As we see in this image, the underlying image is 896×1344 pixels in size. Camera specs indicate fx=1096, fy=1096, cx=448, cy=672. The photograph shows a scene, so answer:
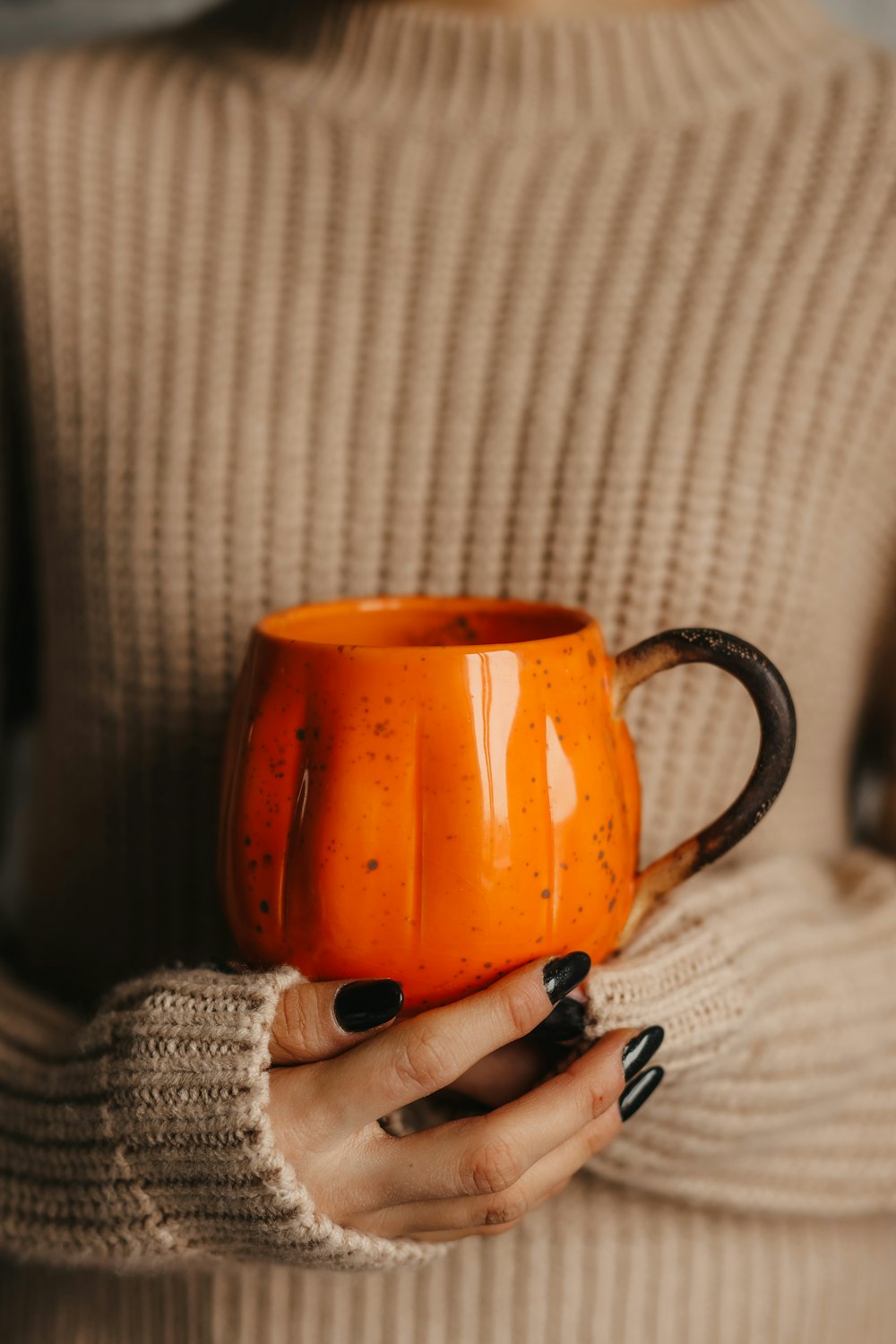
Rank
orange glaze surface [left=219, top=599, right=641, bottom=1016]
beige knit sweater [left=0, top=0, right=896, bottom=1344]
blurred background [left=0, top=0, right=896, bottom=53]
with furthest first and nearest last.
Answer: blurred background [left=0, top=0, right=896, bottom=53] → beige knit sweater [left=0, top=0, right=896, bottom=1344] → orange glaze surface [left=219, top=599, right=641, bottom=1016]

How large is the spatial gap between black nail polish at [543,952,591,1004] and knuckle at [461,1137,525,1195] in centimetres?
6

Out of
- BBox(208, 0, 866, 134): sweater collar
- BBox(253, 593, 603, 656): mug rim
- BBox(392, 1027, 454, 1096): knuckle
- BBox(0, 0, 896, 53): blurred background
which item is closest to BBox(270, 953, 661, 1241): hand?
BBox(392, 1027, 454, 1096): knuckle

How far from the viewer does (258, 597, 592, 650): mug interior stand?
1.64ft

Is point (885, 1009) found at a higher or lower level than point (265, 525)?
lower

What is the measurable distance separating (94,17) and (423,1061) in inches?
40.9

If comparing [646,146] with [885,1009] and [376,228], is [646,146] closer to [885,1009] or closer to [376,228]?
[376,228]

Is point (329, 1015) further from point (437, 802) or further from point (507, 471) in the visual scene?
point (507, 471)

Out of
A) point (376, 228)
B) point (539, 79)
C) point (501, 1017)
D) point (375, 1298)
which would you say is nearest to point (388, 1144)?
point (501, 1017)

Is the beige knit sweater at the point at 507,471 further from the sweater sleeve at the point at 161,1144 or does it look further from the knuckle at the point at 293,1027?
the knuckle at the point at 293,1027

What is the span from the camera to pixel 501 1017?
41 centimetres

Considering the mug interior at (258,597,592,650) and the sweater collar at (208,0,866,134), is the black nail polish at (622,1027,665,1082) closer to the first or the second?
the mug interior at (258,597,592,650)

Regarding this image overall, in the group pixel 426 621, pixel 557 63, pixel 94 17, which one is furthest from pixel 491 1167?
pixel 94 17

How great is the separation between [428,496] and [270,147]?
0.91ft

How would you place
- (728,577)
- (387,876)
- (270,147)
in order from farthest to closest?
(270,147), (728,577), (387,876)
